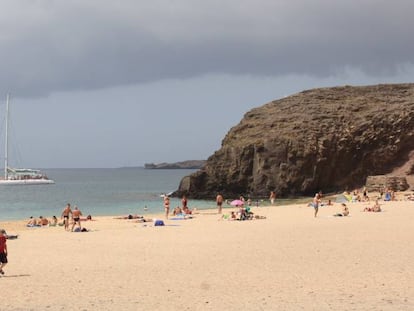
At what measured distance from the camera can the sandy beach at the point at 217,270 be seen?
10.7 m

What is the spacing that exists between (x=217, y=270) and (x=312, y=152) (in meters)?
49.8

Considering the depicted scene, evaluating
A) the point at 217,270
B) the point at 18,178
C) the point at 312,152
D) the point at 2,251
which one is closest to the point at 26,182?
the point at 18,178

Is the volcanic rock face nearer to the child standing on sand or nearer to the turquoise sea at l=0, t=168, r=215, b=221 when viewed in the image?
the turquoise sea at l=0, t=168, r=215, b=221

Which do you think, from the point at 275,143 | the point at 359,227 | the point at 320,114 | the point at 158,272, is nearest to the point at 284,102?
the point at 320,114

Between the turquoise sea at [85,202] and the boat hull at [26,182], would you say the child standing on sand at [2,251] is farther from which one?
the boat hull at [26,182]

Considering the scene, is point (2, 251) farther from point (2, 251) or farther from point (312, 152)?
point (312, 152)

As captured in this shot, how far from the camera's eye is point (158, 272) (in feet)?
45.7

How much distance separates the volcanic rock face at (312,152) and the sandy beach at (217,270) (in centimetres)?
3881

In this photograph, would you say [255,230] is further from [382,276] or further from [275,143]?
[275,143]

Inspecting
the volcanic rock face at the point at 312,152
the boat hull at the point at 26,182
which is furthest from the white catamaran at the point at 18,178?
the volcanic rock face at the point at 312,152

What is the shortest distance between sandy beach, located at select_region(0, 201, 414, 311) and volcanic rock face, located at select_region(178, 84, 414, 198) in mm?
→ 38807

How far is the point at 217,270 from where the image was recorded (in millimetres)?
14062

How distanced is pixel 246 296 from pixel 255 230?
12943 millimetres

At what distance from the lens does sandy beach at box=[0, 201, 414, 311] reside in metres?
10.7
